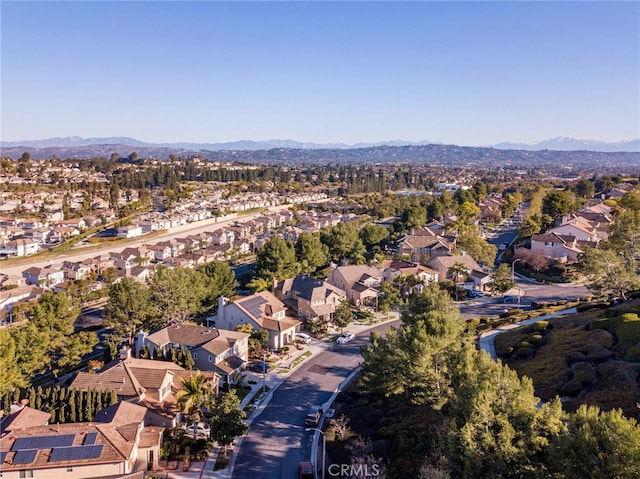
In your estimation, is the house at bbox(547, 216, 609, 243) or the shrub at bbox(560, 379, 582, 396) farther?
the house at bbox(547, 216, 609, 243)

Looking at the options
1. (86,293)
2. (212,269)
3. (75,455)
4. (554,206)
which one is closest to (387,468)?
(75,455)

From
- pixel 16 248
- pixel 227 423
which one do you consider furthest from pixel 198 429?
pixel 16 248

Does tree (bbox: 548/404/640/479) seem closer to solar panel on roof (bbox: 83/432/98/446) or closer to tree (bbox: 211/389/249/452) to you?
tree (bbox: 211/389/249/452)

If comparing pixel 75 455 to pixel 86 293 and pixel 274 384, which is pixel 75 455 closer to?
pixel 274 384

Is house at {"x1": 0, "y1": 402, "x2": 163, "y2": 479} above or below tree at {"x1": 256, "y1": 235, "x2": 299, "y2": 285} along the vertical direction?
below

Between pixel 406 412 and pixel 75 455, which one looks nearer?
pixel 75 455

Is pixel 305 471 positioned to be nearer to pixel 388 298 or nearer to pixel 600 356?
pixel 600 356

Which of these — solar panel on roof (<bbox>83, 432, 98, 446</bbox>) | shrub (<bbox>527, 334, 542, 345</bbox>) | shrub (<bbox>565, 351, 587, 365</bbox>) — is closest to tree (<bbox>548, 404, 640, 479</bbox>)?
shrub (<bbox>565, 351, 587, 365</bbox>)
